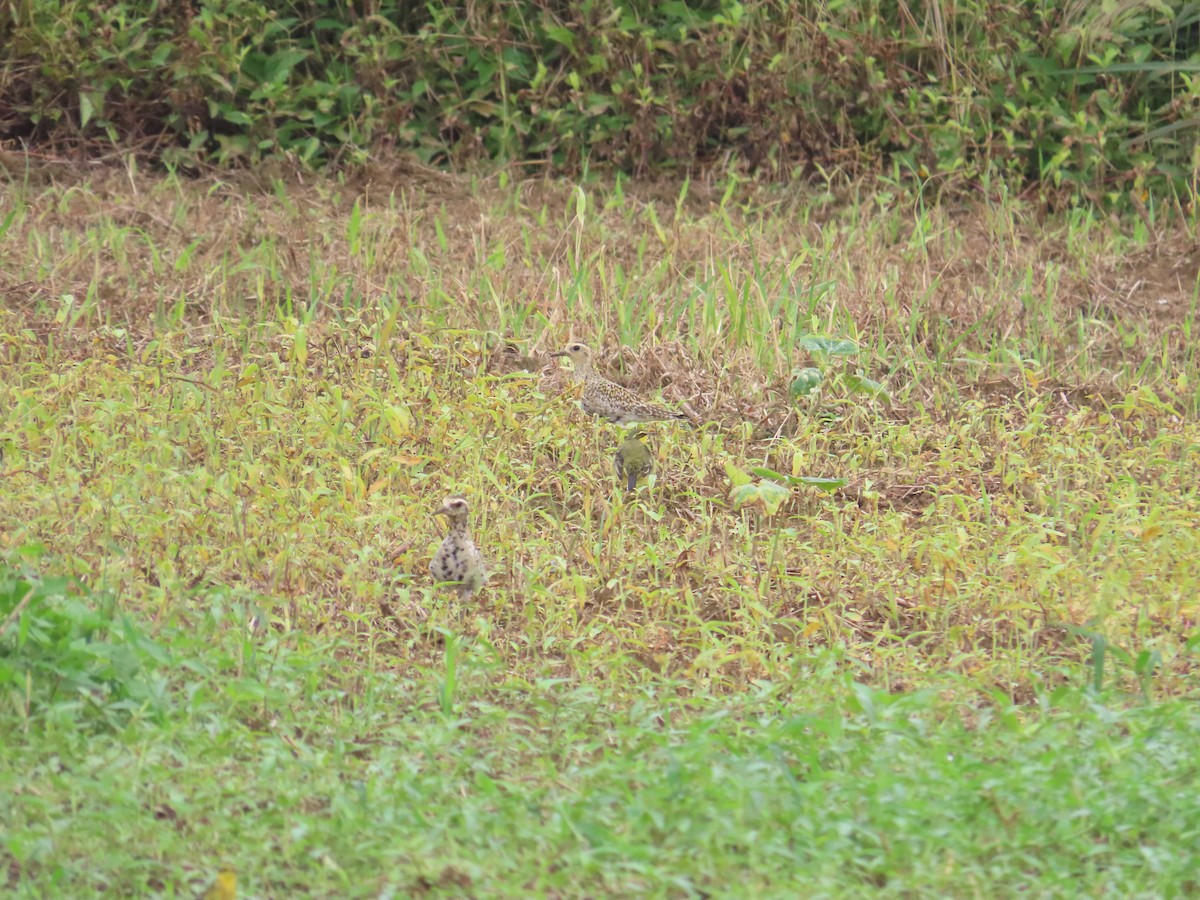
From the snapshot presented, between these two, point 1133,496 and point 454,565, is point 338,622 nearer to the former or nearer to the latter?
point 454,565

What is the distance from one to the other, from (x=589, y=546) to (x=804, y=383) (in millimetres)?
1836

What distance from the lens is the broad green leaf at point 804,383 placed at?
762 cm

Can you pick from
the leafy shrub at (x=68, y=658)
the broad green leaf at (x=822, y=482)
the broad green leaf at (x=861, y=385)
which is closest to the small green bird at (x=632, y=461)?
the broad green leaf at (x=822, y=482)

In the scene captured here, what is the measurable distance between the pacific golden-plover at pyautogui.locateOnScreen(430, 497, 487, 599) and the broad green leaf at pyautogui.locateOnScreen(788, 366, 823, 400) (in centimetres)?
228

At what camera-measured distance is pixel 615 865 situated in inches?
154

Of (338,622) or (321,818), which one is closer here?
(321,818)

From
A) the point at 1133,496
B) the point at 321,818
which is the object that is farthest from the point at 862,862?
the point at 1133,496

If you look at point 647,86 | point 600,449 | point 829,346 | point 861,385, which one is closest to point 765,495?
point 600,449

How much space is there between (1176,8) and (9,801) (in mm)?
9638

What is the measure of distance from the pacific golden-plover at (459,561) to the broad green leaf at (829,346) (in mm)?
2599

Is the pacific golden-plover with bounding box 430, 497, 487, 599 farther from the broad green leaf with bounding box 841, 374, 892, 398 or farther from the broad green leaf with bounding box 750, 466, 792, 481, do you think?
Answer: the broad green leaf with bounding box 841, 374, 892, 398

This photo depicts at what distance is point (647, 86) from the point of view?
35.6ft

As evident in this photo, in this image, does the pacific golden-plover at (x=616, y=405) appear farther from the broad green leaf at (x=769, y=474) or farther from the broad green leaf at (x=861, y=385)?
the broad green leaf at (x=861, y=385)

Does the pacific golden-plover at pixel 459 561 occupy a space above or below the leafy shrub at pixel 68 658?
below
